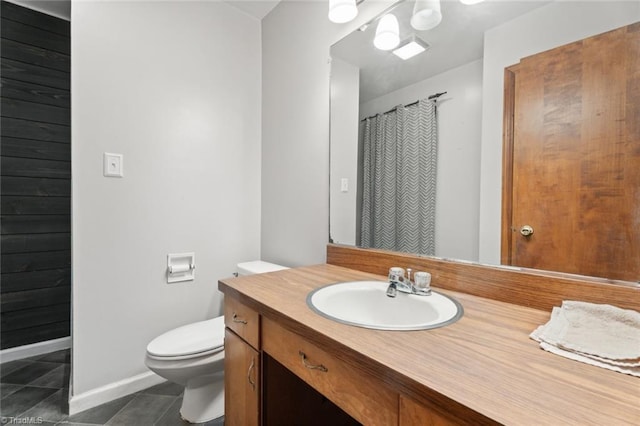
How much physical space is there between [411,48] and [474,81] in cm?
34

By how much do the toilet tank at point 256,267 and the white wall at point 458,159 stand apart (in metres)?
1.07

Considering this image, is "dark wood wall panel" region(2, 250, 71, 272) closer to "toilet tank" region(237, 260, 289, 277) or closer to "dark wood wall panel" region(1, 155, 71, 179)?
"dark wood wall panel" region(1, 155, 71, 179)

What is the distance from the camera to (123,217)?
5.22ft

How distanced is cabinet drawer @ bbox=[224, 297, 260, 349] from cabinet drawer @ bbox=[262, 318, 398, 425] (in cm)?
8

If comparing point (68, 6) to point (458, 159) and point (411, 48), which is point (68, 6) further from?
point (458, 159)

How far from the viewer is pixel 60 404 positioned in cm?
151

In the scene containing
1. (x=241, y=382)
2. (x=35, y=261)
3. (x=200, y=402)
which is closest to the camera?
(x=241, y=382)

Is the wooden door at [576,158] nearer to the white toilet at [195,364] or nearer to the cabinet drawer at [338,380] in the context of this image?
the cabinet drawer at [338,380]

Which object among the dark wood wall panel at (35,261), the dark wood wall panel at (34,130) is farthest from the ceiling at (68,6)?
the dark wood wall panel at (35,261)

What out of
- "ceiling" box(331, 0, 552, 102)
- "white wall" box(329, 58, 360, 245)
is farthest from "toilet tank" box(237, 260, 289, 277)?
"ceiling" box(331, 0, 552, 102)

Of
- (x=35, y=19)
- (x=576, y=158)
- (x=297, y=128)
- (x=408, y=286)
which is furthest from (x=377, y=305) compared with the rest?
(x=35, y=19)

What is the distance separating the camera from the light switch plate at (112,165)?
1525mm

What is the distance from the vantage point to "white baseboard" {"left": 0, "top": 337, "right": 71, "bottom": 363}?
1.89 m

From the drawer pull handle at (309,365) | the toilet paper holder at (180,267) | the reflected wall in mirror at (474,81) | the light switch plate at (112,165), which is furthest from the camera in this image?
the toilet paper holder at (180,267)
